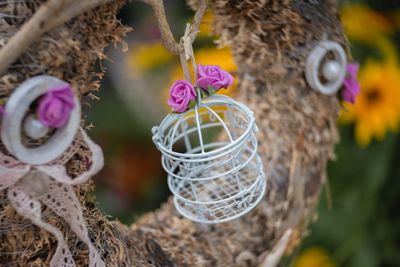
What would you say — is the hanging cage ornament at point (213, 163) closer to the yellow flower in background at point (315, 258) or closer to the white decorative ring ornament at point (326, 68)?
the white decorative ring ornament at point (326, 68)

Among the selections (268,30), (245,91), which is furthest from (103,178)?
(268,30)

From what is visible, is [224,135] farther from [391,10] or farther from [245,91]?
[391,10]

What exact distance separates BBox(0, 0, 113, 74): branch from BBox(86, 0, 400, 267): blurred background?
60 cm

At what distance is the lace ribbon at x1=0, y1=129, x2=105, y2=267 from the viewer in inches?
19.3

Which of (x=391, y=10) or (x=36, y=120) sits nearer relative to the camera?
(x=36, y=120)

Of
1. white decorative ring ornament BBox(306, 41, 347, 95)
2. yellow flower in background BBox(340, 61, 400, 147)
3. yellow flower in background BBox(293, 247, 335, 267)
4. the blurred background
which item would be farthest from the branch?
yellow flower in background BBox(293, 247, 335, 267)

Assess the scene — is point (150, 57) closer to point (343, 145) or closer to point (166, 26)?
point (343, 145)

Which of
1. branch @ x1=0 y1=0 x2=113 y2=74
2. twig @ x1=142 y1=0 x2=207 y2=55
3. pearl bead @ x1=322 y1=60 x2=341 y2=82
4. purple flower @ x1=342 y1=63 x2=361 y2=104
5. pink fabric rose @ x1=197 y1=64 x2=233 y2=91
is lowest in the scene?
purple flower @ x1=342 y1=63 x2=361 y2=104

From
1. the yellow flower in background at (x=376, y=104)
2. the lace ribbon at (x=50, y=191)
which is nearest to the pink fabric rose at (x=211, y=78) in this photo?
the lace ribbon at (x=50, y=191)

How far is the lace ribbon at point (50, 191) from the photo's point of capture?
0.49m

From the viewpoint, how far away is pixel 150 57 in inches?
56.7

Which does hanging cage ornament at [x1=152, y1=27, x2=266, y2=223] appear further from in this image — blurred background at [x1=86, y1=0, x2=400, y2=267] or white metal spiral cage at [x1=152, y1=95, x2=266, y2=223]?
blurred background at [x1=86, y1=0, x2=400, y2=267]

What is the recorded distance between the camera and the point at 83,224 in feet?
1.77

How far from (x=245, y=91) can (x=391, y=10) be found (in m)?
0.71
